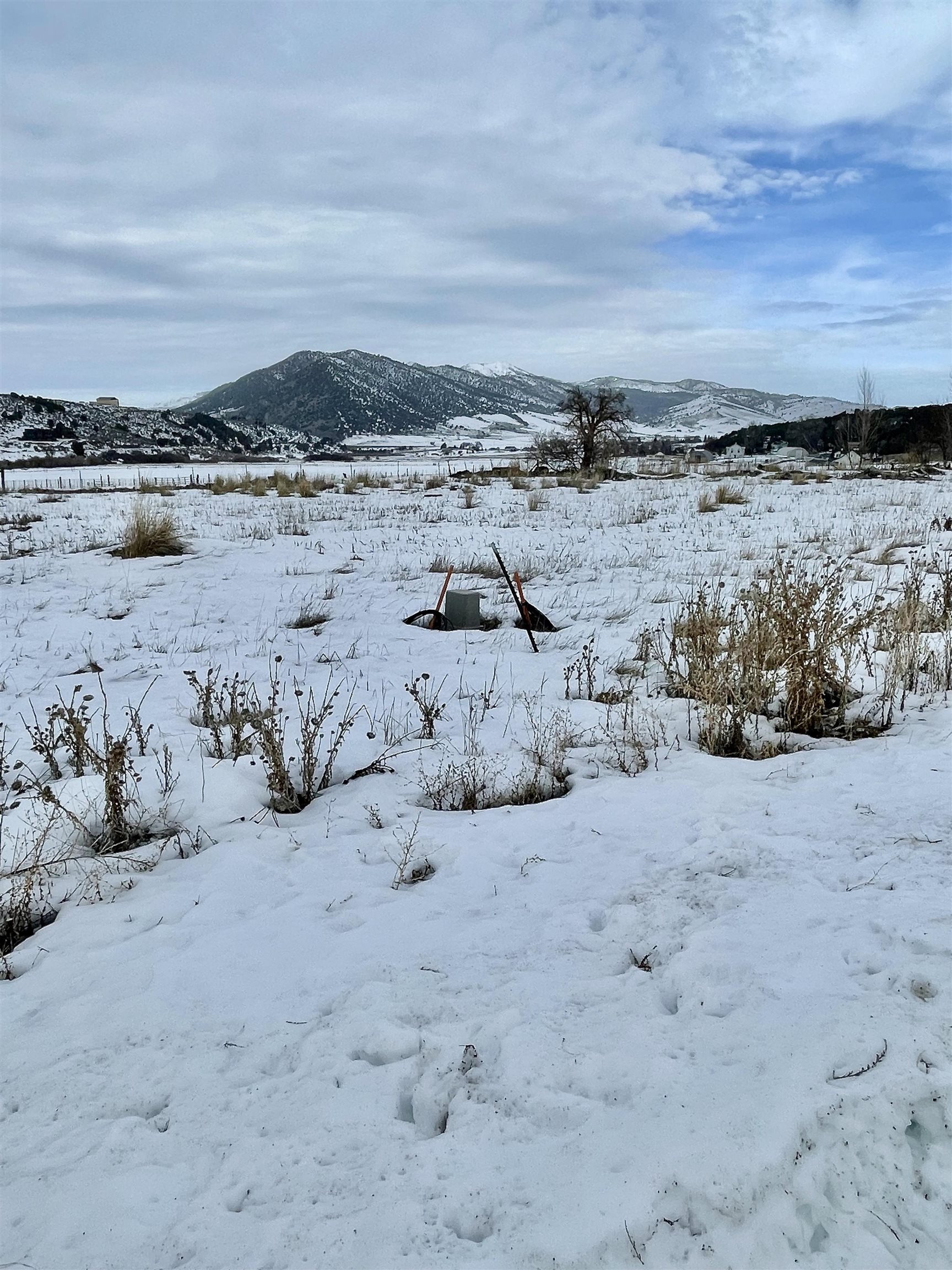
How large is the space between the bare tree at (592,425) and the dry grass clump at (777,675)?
22985mm

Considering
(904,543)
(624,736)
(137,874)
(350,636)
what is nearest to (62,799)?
(137,874)

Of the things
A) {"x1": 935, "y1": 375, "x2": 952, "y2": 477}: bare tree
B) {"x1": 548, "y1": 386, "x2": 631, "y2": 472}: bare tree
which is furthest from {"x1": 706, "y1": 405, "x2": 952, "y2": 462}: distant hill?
{"x1": 548, "y1": 386, "x2": 631, "y2": 472}: bare tree

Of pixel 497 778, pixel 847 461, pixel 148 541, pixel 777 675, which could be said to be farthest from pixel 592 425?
pixel 497 778

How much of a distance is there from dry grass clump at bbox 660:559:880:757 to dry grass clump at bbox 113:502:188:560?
8.32 m

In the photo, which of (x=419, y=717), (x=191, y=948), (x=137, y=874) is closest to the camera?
(x=191, y=948)

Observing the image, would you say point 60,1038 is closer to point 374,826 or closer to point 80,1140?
point 80,1140

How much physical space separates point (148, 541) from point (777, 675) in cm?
903

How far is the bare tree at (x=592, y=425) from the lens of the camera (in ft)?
87.9

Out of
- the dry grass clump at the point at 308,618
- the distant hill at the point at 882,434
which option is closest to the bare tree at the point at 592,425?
the distant hill at the point at 882,434

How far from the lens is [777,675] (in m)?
4.35

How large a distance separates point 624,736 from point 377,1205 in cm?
280

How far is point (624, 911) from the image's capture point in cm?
256

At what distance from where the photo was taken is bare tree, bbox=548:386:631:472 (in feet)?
87.9

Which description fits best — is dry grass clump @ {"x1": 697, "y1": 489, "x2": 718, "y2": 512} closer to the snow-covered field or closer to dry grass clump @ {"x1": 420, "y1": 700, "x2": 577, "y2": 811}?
the snow-covered field
